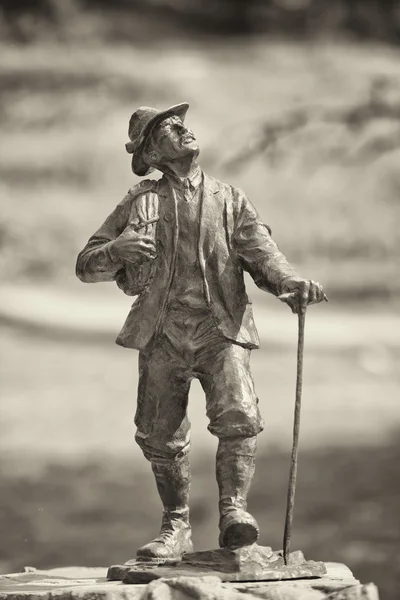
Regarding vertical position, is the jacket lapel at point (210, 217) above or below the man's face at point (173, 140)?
below

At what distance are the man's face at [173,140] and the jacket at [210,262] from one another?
133mm

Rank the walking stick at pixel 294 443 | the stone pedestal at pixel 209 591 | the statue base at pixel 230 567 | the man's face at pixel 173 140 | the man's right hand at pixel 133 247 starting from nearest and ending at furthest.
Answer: the stone pedestal at pixel 209 591 < the statue base at pixel 230 567 < the walking stick at pixel 294 443 < the man's right hand at pixel 133 247 < the man's face at pixel 173 140

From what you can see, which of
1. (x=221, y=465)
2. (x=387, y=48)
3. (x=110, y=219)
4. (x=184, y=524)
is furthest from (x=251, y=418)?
(x=387, y=48)

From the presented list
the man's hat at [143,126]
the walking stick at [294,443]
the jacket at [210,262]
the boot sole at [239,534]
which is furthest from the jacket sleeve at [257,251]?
the boot sole at [239,534]

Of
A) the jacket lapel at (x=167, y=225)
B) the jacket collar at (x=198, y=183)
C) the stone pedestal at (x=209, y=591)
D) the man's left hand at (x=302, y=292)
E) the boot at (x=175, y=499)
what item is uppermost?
the jacket collar at (x=198, y=183)

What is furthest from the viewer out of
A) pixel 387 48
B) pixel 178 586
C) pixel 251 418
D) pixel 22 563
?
pixel 387 48

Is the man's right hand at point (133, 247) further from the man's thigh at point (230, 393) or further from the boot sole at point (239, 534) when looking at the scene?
the boot sole at point (239, 534)

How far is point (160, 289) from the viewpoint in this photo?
5.59 meters

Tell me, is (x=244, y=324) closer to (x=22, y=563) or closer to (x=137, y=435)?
(x=137, y=435)

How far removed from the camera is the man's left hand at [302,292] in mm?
5418

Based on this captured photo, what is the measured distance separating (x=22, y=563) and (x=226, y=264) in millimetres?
3194

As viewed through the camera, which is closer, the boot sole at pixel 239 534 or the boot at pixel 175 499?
the boot sole at pixel 239 534

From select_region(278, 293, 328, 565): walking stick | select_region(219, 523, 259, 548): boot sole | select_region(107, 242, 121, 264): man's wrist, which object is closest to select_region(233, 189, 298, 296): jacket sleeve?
select_region(278, 293, 328, 565): walking stick

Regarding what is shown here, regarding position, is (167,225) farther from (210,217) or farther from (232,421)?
(232,421)
